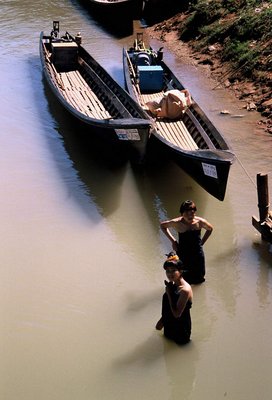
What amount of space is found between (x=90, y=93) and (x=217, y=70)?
4.73m

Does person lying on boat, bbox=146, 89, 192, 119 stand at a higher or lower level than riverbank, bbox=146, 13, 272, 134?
higher

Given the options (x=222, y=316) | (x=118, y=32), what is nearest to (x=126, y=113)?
(x=222, y=316)

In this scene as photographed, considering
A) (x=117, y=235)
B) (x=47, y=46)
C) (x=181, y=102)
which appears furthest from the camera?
(x=47, y=46)

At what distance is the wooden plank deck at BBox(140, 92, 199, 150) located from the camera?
34.2ft

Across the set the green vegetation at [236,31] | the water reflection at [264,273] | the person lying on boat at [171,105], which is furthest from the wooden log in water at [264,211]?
the green vegetation at [236,31]

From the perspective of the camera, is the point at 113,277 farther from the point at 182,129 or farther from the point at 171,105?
the point at 171,105

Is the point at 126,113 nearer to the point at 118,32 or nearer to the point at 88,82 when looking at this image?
the point at 88,82

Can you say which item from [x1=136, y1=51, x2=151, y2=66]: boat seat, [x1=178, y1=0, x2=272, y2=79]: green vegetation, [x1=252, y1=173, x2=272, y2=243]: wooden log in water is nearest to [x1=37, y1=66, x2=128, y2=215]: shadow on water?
[x1=252, y1=173, x2=272, y2=243]: wooden log in water

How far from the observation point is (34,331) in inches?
263

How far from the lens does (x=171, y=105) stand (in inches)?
444

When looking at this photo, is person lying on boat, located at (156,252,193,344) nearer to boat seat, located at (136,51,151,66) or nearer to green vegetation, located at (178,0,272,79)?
boat seat, located at (136,51,151,66)

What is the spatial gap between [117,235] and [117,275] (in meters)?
1.16

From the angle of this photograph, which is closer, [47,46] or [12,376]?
[12,376]

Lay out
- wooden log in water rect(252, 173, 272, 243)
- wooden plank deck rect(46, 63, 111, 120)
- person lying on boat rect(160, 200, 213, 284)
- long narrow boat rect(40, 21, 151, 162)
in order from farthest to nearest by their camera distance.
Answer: wooden plank deck rect(46, 63, 111, 120) → long narrow boat rect(40, 21, 151, 162) → wooden log in water rect(252, 173, 272, 243) → person lying on boat rect(160, 200, 213, 284)
